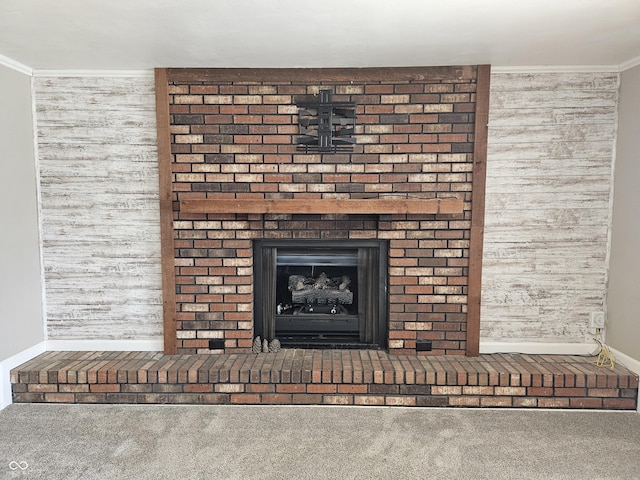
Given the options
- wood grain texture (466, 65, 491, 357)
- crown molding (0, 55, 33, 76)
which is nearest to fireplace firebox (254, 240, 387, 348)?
wood grain texture (466, 65, 491, 357)

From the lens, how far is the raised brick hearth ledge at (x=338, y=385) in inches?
106

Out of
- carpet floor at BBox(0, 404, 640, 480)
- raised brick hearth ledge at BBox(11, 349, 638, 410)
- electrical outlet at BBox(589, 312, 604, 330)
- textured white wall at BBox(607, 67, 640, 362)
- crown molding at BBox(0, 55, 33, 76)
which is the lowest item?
carpet floor at BBox(0, 404, 640, 480)

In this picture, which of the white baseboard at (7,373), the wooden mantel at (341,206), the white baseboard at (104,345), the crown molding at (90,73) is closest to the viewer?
the white baseboard at (7,373)

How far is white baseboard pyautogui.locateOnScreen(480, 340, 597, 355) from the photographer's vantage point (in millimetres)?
3068

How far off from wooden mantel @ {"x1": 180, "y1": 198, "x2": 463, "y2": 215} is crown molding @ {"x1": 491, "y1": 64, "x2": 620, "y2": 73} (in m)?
0.97

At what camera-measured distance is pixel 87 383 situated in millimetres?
2764

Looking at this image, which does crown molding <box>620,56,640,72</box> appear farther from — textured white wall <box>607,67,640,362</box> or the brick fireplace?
the brick fireplace

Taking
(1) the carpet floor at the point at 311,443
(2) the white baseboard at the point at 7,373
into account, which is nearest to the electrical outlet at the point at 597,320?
(1) the carpet floor at the point at 311,443

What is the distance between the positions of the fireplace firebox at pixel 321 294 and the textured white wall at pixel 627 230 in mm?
1580

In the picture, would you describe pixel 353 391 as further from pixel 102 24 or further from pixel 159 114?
pixel 102 24

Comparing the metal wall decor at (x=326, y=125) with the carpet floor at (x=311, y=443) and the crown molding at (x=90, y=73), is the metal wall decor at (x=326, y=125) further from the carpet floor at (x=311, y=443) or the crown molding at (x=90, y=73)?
the carpet floor at (x=311, y=443)

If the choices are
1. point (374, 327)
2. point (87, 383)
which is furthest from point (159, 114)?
point (374, 327)

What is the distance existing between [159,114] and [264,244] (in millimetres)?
1165

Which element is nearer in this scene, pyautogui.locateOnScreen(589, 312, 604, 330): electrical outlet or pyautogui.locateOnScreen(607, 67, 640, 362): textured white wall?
pyautogui.locateOnScreen(607, 67, 640, 362): textured white wall
